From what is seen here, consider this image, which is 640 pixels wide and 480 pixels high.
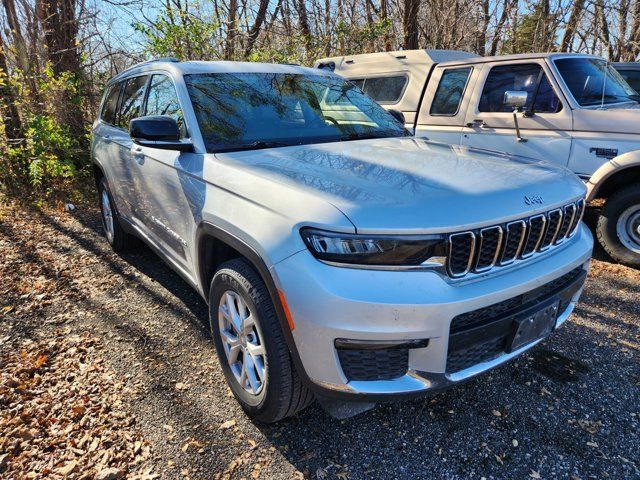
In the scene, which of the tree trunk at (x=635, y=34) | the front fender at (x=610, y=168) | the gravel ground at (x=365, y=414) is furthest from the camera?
the tree trunk at (x=635, y=34)

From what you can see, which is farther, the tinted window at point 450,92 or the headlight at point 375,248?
the tinted window at point 450,92

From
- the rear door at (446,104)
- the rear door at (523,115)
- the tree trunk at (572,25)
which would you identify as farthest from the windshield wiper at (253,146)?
the tree trunk at (572,25)

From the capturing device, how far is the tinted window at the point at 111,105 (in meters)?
4.35

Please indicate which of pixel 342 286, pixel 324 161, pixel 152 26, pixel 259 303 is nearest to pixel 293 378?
pixel 259 303

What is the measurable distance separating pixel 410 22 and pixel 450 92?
21.0 ft

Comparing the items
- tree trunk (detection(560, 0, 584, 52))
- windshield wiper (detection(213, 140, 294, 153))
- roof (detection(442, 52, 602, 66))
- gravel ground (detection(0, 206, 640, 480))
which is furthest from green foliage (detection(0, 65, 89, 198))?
tree trunk (detection(560, 0, 584, 52))

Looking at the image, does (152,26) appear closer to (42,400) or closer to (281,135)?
(281,135)

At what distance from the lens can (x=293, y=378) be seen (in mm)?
2016

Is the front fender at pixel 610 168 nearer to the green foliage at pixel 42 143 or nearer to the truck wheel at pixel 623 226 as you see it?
the truck wheel at pixel 623 226

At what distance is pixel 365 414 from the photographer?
7.93ft

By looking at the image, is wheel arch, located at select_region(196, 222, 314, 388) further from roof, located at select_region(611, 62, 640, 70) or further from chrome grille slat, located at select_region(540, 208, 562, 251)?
roof, located at select_region(611, 62, 640, 70)

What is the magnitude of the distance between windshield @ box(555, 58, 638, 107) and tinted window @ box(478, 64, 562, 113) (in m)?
0.19

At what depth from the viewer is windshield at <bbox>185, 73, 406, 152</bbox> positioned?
107 inches

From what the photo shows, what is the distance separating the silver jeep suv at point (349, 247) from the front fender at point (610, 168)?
208cm
